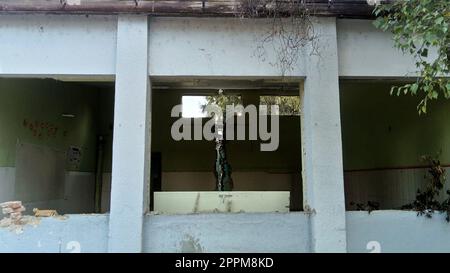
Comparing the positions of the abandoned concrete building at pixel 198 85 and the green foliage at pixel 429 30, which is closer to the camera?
the green foliage at pixel 429 30

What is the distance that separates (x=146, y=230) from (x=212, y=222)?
69 cm

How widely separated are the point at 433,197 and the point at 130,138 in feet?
12.4

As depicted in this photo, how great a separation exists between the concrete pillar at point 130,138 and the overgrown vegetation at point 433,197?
3.03 metres

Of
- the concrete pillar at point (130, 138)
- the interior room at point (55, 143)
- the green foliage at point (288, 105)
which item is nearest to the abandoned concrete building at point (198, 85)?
the concrete pillar at point (130, 138)

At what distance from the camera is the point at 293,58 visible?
429 cm

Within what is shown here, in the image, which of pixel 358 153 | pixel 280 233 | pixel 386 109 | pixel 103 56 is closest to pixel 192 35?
pixel 103 56

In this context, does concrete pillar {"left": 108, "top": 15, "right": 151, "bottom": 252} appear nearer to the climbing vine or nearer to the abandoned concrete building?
the abandoned concrete building

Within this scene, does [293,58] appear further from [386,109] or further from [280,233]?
[386,109]

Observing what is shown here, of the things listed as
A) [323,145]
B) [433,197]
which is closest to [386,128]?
[433,197]

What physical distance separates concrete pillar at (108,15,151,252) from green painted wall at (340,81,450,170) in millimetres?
2494

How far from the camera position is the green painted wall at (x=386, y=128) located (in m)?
5.59

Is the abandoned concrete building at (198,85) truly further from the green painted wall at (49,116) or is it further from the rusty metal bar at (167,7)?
the green painted wall at (49,116)

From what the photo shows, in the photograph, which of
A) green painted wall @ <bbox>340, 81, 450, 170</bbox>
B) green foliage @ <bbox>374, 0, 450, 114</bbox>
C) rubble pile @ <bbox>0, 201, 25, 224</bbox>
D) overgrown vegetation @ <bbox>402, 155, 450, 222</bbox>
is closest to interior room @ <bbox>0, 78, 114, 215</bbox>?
rubble pile @ <bbox>0, 201, 25, 224</bbox>

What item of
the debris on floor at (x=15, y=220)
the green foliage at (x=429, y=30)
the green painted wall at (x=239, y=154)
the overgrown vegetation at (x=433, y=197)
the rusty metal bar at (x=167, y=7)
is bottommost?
the debris on floor at (x=15, y=220)
